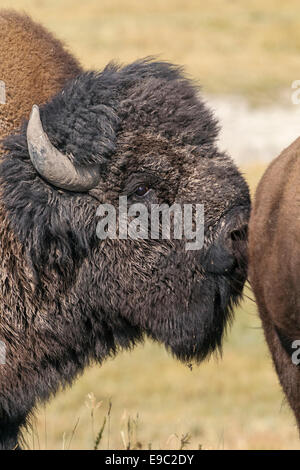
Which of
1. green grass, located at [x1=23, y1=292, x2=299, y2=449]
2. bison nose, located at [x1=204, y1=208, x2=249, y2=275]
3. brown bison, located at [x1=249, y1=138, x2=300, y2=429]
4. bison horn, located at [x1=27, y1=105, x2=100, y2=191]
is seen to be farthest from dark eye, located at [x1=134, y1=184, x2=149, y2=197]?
green grass, located at [x1=23, y1=292, x2=299, y2=449]

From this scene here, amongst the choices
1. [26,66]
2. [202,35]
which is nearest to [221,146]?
[26,66]

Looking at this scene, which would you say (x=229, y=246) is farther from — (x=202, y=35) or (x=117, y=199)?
(x=202, y=35)

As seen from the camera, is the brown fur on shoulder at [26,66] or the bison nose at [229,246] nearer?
the bison nose at [229,246]

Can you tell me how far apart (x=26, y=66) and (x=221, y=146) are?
16.2m

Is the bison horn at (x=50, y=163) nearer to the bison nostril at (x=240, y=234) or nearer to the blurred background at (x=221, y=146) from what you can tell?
the bison nostril at (x=240, y=234)

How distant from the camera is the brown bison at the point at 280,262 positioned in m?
3.96

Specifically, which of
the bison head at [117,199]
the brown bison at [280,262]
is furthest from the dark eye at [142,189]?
the brown bison at [280,262]

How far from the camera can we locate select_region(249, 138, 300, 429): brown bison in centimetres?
396

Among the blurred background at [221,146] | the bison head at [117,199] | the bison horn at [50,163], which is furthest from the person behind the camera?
the blurred background at [221,146]

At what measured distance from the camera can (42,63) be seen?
5.10 meters

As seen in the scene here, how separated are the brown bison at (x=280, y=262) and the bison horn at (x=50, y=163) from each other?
0.92 metres

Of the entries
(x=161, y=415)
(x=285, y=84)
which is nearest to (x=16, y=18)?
(x=161, y=415)

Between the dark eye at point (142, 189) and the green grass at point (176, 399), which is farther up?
the dark eye at point (142, 189)

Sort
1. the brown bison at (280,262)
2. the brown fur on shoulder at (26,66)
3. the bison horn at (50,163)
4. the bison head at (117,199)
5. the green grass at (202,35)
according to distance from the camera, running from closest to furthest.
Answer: the brown bison at (280,262)
the bison horn at (50,163)
the bison head at (117,199)
the brown fur on shoulder at (26,66)
the green grass at (202,35)
